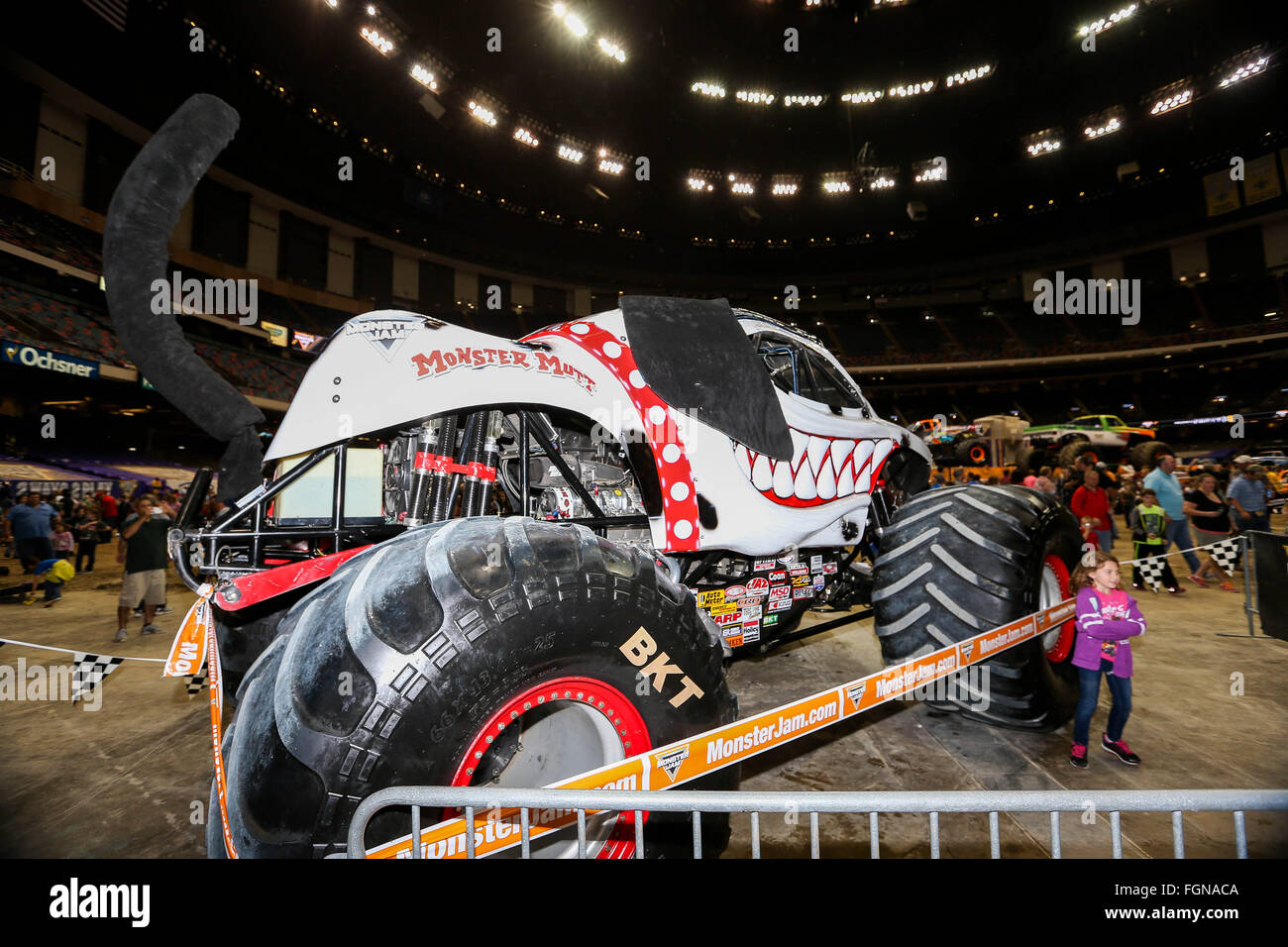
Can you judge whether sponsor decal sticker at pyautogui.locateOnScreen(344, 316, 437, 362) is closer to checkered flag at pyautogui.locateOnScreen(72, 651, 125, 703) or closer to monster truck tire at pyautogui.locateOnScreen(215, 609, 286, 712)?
monster truck tire at pyautogui.locateOnScreen(215, 609, 286, 712)

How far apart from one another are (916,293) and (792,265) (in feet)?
31.0

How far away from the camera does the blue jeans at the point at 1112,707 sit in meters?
3.37

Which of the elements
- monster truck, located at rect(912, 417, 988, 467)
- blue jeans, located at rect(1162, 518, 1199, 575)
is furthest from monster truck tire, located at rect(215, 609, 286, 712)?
blue jeans, located at rect(1162, 518, 1199, 575)

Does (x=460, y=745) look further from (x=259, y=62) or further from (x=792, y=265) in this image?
(x=792, y=265)

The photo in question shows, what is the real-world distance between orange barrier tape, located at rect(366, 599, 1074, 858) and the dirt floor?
0.31 meters

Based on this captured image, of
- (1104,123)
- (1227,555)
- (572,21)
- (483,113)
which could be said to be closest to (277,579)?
(1227,555)

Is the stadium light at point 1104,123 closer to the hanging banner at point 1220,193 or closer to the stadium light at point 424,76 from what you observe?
the hanging banner at point 1220,193

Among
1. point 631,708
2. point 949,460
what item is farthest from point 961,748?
point 949,460

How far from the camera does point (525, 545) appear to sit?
1578 mm

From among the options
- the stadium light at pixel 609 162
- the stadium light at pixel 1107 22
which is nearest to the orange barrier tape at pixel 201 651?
the stadium light at pixel 609 162

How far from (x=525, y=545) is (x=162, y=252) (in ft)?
4.92

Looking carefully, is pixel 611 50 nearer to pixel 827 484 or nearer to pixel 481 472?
pixel 827 484

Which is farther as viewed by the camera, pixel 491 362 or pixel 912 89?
pixel 912 89
